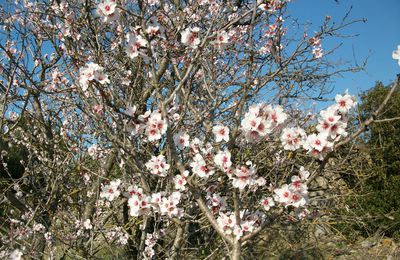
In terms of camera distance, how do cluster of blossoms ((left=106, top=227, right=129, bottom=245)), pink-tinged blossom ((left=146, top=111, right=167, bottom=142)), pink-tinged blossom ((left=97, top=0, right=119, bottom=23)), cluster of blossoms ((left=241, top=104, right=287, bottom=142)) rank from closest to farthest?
cluster of blossoms ((left=241, top=104, right=287, bottom=142))
pink-tinged blossom ((left=146, top=111, right=167, bottom=142))
pink-tinged blossom ((left=97, top=0, right=119, bottom=23))
cluster of blossoms ((left=106, top=227, right=129, bottom=245))

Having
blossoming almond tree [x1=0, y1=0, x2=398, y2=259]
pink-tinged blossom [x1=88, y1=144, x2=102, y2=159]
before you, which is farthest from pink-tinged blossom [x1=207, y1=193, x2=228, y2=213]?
pink-tinged blossom [x1=88, y1=144, x2=102, y2=159]

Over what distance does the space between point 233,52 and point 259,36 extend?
822mm

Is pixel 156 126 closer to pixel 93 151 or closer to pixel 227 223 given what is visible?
pixel 227 223

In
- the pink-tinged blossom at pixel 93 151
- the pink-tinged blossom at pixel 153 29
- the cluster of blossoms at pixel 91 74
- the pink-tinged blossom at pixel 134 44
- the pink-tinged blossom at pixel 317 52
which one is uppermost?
the pink-tinged blossom at pixel 317 52

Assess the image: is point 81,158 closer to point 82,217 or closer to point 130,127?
point 82,217

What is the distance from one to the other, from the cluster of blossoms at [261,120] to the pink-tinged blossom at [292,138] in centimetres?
7

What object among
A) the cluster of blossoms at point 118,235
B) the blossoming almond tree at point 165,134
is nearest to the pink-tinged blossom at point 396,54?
the blossoming almond tree at point 165,134

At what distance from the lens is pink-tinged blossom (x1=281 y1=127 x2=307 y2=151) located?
1931 mm

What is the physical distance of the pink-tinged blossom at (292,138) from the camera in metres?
1.93

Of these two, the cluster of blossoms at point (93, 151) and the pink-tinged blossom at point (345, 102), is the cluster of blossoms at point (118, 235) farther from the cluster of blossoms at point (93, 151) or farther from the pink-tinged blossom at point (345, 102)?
Result: the pink-tinged blossom at point (345, 102)

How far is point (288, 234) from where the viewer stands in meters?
5.95

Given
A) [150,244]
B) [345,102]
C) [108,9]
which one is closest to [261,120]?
[345,102]

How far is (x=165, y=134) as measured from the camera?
2686mm

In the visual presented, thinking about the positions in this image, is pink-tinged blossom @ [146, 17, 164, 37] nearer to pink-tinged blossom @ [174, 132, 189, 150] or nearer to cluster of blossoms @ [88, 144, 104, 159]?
pink-tinged blossom @ [174, 132, 189, 150]
